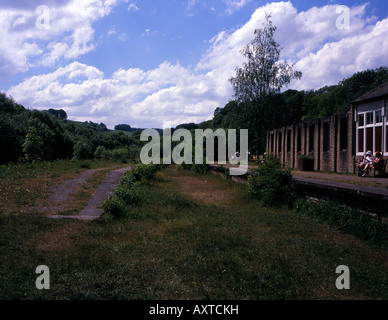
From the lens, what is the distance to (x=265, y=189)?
964cm

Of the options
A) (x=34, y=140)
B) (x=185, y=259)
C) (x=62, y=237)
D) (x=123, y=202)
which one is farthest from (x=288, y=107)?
(x=185, y=259)

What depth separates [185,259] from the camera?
4527 mm

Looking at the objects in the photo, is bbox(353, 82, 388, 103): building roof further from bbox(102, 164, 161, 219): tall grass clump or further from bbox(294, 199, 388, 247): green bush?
bbox(102, 164, 161, 219): tall grass clump

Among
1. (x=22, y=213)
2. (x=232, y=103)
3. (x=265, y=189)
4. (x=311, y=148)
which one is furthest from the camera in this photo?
(x=232, y=103)

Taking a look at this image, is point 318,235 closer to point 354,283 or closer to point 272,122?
point 354,283

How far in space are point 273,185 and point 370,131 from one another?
8596mm

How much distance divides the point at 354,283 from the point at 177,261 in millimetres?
2175

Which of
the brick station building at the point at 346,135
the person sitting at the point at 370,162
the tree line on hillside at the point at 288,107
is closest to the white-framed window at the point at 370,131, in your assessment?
the brick station building at the point at 346,135

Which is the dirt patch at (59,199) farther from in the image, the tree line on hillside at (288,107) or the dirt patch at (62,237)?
the tree line on hillside at (288,107)

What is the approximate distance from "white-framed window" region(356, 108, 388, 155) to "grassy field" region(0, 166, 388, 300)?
9.74 metres

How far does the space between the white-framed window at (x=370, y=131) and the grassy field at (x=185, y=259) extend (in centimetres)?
974

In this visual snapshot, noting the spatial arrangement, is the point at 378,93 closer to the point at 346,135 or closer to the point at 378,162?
the point at 378,162
